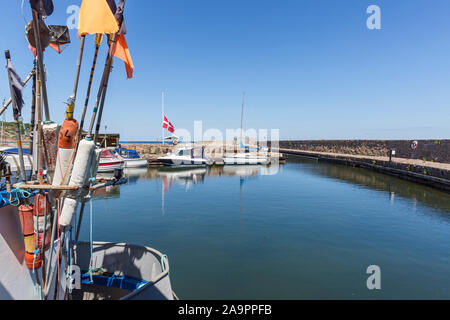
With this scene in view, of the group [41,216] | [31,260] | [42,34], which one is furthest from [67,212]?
[42,34]

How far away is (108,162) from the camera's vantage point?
106ft

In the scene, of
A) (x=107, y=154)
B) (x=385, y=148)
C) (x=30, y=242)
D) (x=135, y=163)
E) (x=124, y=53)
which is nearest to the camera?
(x=30, y=242)

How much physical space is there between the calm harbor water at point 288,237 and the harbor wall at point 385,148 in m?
12.9

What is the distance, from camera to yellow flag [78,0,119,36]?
4.05m

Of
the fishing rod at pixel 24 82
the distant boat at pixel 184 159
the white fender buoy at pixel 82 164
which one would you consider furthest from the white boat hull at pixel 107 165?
the white fender buoy at pixel 82 164

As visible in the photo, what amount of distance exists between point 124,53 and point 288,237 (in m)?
12.2

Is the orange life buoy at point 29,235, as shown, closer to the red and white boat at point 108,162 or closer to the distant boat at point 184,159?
the red and white boat at point 108,162

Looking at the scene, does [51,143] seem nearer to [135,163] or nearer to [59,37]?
[59,37]

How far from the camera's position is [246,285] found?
919 cm

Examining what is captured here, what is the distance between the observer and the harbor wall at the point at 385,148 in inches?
1401

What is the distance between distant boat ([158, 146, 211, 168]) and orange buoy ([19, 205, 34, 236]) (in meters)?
39.9

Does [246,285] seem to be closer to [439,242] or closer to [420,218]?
[439,242]

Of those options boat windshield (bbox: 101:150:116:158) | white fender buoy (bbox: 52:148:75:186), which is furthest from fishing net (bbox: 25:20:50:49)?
boat windshield (bbox: 101:150:116:158)

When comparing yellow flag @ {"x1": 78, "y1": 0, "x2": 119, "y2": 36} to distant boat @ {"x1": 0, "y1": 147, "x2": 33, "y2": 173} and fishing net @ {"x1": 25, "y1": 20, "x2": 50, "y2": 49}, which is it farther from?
distant boat @ {"x1": 0, "y1": 147, "x2": 33, "y2": 173}
